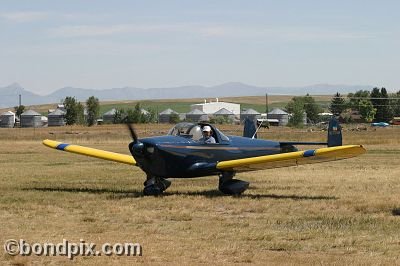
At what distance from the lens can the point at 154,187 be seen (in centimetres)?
1762

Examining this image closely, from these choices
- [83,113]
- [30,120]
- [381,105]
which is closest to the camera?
[83,113]

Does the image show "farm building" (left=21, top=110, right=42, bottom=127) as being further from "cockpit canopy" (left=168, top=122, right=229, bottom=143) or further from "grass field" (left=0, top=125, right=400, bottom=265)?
"cockpit canopy" (left=168, top=122, right=229, bottom=143)

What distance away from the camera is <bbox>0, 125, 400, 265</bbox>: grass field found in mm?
9758

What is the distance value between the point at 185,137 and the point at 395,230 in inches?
290

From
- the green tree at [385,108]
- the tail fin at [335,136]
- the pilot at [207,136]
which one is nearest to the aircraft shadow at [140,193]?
the pilot at [207,136]

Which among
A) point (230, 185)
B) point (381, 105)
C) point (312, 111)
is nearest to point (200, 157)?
point (230, 185)

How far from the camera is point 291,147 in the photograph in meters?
20.7

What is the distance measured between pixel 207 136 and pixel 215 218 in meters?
5.07

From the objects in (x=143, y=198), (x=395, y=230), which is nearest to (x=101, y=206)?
(x=143, y=198)

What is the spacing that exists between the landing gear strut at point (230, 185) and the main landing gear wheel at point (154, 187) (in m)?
1.54

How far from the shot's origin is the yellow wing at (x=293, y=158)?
54.1 ft

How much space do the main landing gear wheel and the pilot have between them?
5.04ft

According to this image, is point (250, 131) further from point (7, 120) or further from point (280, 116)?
point (7, 120)

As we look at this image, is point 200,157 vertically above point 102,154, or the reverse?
point 200,157
